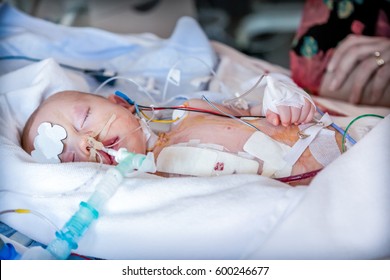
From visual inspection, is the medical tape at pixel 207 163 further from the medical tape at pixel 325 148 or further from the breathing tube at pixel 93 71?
the breathing tube at pixel 93 71

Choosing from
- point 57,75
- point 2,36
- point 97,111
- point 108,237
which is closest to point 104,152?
point 97,111

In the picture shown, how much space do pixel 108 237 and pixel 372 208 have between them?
0.45 m

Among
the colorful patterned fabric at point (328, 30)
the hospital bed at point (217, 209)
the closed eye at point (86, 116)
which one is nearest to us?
the hospital bed at point (217, 209)

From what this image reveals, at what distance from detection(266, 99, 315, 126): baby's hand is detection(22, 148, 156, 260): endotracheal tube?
0.31 metres

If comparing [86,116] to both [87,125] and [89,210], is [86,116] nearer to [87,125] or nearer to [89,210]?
[87,125]

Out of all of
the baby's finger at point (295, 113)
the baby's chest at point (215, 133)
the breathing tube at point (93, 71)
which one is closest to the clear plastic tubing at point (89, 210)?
the baby's chest at point (215, 133)

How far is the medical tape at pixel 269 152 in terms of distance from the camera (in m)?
1.04

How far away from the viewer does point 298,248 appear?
0.78 metres

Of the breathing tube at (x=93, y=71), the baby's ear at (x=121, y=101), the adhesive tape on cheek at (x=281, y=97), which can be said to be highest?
the adhesive tape on cheek at (x=281, y=97)

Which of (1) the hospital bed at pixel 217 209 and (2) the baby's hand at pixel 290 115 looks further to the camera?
(2) the baby's hand at pixel 290 115

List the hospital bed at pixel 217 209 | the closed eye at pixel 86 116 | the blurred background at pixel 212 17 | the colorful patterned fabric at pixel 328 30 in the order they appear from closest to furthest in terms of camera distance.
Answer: the hospital bed at pixel 217 209
the closed eye at pixel 86 116
the colorful patterned fabric at pixel 328 30
the blurred background at pixel 212 17

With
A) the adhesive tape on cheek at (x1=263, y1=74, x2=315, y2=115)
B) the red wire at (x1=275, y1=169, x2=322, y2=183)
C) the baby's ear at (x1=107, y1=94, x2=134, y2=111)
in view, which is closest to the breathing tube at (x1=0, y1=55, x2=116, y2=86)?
the baby's ear at (x1=107, y1=94, x2=134, y2=111)

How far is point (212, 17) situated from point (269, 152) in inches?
59.8

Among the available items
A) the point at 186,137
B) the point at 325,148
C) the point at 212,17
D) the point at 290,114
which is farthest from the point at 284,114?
the point at 212,17
